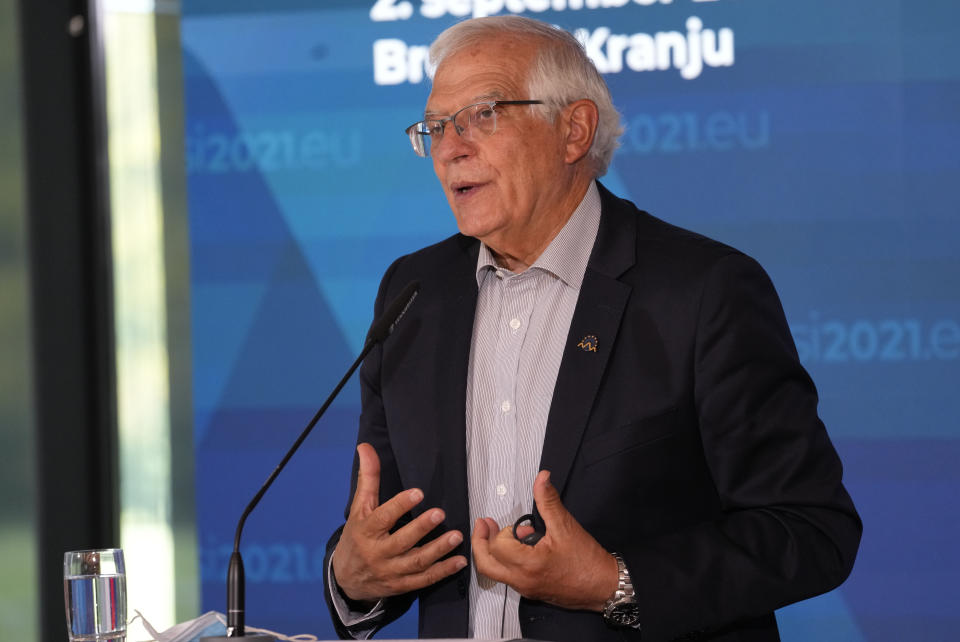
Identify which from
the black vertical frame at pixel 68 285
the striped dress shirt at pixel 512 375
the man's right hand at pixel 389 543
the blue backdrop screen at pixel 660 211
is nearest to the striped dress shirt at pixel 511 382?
the striped dress shirt at pixel 512 375

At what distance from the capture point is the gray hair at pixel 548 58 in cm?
220

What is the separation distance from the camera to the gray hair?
2.20 meters

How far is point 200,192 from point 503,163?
2133mm

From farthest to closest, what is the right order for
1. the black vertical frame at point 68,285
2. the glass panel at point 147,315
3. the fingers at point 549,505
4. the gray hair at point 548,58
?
the black vertical frame at point 68,285 < the glass panel at point 147,315 < the gray hair at point 548,58 < the fingers at point 549,505

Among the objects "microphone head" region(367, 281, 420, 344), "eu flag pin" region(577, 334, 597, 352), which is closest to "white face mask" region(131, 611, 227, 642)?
"microphone head" region(367, 281, 420, 344)

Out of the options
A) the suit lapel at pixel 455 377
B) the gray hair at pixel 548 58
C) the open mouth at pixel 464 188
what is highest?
the gray hair at pixel 548 58

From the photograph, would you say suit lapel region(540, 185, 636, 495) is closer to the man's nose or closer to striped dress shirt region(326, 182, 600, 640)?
striped dress shirt region(326, 182, 600, 640)

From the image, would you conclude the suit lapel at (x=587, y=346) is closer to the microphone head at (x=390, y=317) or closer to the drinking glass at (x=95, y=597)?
the microphone head at (x=390, y=317)

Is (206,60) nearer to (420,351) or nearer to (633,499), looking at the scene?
(420,351)

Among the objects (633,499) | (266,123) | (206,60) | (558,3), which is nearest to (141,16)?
(206,60)

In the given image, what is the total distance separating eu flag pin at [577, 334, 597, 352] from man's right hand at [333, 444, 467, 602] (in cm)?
42

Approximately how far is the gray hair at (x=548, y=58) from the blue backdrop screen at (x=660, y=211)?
1.34 meters

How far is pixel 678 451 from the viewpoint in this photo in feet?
6.46

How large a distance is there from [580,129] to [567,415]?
631 mm
